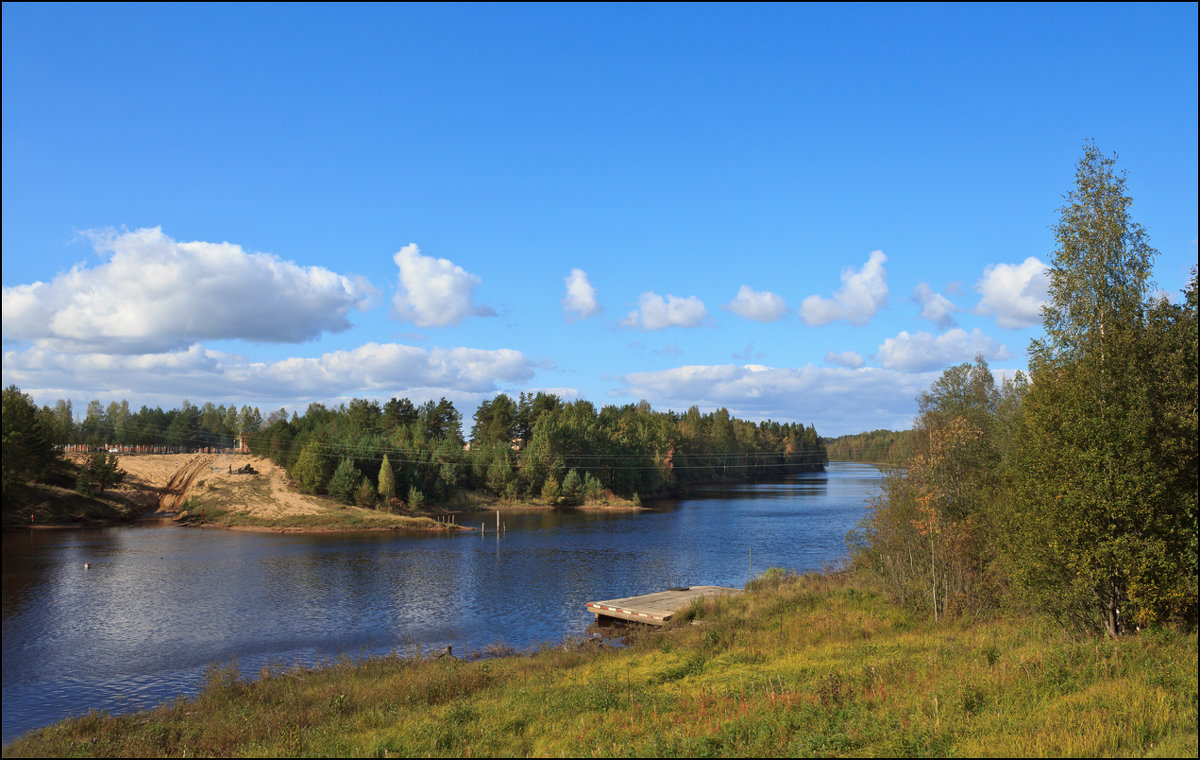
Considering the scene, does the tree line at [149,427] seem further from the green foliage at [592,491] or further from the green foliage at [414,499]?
the green foliage at [592,491]

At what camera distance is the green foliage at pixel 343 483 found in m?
89.9

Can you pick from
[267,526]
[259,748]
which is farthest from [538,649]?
[267,526]

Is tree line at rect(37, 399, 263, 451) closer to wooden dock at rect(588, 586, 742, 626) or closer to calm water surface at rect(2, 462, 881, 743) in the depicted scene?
calm water surface at rect(2, 462, 881, 743)

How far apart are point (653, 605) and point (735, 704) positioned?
71.3 ft

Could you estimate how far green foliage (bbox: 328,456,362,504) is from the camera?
89.9 meters

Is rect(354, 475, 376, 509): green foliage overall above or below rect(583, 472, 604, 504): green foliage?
above

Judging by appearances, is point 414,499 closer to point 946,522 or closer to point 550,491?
point 550,491

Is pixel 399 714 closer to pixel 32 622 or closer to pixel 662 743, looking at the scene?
pixel 662 743

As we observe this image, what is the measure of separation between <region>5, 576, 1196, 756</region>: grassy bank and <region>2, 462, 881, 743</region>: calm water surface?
6.03 meters

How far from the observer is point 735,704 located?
1638cm

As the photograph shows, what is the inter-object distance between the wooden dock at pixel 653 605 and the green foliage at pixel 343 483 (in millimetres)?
60441

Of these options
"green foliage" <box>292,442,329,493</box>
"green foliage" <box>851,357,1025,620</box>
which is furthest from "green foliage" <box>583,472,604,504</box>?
"green foliage" <box>851,357,1025,620</box>

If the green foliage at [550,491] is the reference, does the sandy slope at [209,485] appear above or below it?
above

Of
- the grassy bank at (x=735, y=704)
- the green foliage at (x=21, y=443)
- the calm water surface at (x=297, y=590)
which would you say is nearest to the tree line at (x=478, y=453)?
the calm water surface at (x=297, y=590)
